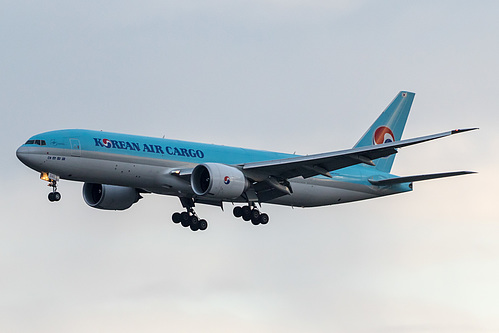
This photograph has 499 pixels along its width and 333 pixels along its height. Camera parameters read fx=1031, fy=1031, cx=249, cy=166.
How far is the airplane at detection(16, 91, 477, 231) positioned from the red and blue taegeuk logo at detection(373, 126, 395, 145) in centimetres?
316

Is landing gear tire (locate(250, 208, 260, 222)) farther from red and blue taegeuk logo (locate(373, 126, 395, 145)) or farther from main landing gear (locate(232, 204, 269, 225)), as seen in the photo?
red and blue taegeuk logo (locate(373, 126, 395, 145))

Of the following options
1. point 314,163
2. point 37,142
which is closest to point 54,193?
point 37,142

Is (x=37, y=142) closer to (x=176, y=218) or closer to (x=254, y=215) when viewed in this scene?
(x=176, y=218)

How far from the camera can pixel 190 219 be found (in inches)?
2248

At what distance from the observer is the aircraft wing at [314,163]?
49.6 m

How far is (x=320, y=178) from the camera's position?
5650 cm

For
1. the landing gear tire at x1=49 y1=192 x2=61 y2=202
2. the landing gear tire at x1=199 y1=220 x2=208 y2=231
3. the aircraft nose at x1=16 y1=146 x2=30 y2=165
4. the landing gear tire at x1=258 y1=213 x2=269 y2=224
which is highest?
the aircraft nose at x1=16 y1=146 x2=30 y2=165

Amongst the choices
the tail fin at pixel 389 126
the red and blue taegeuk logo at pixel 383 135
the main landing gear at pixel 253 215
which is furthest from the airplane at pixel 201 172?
the red and blue taegeuk logo at pixel 383 135

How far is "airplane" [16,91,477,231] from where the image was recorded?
162ft

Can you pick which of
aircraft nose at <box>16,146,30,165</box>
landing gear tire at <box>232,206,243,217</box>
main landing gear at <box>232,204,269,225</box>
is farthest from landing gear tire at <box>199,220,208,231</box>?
aircraft nose at <box>16,146,30,165</box>

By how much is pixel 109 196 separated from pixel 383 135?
17.4 m

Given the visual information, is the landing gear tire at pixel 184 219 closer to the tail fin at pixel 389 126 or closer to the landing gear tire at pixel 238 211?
the landing gear tire at pixel 238 211

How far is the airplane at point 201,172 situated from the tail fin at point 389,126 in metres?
2.40

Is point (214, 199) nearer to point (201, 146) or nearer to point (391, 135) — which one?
point (201, 146)
